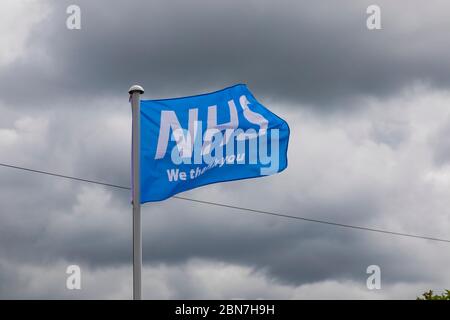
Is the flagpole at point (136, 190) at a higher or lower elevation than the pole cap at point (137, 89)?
lower

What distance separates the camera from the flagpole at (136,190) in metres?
19.8

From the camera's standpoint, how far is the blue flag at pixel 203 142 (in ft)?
67.8

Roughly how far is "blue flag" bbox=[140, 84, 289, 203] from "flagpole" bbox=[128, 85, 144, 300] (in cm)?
25

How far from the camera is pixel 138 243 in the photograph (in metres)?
20.1

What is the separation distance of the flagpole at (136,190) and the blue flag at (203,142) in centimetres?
25

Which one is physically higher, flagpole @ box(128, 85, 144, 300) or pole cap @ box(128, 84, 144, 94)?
pole cap @ box(128, 84, 144, 94)

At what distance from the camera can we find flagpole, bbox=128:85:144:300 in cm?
1981

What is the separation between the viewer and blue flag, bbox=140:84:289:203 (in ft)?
67.8

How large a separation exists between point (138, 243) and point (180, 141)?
2516 millimetres

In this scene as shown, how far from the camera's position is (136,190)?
20453 millimetres

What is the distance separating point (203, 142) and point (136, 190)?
6.24ft
